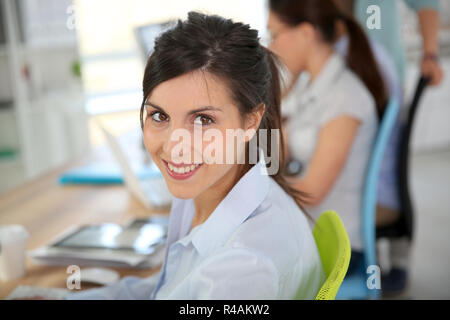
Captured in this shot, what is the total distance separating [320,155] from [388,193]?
331 millimetres

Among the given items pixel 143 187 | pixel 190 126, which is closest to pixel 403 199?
pixel 143 187

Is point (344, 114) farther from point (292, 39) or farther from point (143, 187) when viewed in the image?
point (143, 187)

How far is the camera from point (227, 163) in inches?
21.2

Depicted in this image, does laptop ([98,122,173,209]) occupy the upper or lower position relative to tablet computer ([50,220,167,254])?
upper

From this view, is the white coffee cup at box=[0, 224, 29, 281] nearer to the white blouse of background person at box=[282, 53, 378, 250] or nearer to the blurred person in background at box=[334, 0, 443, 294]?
the white blouse of background person at box=[282, 53, 378, 250]

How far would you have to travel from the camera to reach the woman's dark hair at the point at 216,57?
497 mm

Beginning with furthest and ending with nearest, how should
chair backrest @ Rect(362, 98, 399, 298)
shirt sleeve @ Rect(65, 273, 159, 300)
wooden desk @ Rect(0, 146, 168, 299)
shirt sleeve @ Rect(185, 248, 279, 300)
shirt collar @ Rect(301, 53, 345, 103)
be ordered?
1. shirt collar @ Rect(301, 53, 345, 103)
2. chair backrest @ Rect(362, 98, 399, 298)
3. wooden desk @ Rect(0, 146, 168, 299)
4. shirt sleeve @ Rect(65, 273, 159, 300)
5. shirt sleeve @ Rect(185, 248, 279, 300)

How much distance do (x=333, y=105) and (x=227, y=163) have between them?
607 mm

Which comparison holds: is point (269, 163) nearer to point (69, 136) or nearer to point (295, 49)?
point (295, 49)

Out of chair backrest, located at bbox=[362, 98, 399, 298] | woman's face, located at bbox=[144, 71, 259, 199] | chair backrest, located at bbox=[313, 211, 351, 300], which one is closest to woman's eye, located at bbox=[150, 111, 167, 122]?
woman's face, located at bbox=[144, 71, 259, 199]

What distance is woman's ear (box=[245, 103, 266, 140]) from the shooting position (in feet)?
1.76

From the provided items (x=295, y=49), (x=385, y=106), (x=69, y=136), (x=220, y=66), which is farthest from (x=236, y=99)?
(x=69, y=136)

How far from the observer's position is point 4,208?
116 cm

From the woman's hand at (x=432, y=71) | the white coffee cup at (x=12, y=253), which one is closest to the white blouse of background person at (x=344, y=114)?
the woman's hand at (x=432, y=71)
